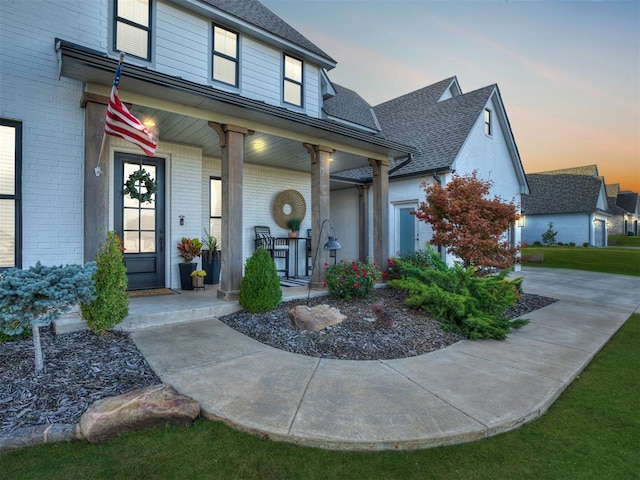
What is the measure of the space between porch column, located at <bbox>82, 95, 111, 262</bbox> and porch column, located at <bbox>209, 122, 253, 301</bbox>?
158cm

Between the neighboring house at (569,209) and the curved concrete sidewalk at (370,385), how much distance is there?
2562 cm

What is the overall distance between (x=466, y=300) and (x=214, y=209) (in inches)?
224

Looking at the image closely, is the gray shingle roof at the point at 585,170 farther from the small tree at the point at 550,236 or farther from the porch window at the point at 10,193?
the porch window at the point at 10,193

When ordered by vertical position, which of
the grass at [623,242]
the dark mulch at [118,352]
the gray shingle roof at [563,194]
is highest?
the gray shingle roof at [563,194]

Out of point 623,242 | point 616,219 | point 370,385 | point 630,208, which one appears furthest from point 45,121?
point 630,208

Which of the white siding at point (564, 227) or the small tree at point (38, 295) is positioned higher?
the white siding at point (564, 227)

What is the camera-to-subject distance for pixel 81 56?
3680 mm

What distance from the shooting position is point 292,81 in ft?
27.4

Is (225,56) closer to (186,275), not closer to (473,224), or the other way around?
(186,275)

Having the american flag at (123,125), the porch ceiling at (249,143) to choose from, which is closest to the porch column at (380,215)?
the porch ceiling at (249,143)

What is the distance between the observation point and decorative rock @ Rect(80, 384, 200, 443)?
2.19m

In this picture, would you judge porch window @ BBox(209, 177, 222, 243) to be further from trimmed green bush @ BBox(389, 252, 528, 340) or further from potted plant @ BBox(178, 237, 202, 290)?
trimmed green bush @ BBox(389, 252, 528, 340)

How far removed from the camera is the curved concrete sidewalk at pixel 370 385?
2.27 m

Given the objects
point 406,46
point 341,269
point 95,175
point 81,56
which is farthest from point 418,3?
point 95,175
